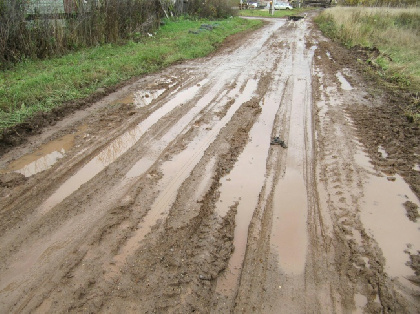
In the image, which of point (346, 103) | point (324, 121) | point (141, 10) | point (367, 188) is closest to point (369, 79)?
point (346, 103)

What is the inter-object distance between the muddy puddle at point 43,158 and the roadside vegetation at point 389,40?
7.42m

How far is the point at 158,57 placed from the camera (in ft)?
37.0

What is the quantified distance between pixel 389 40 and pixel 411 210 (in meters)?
14.3

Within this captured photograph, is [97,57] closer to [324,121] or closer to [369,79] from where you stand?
[324,121]

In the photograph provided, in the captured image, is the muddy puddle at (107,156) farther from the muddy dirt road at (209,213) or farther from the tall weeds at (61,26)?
the tall weeds at (61,26)

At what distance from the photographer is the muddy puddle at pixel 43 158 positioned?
4824mm

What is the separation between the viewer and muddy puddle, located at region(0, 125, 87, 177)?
4824 mm

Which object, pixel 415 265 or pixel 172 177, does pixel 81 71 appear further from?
pixel 415 265

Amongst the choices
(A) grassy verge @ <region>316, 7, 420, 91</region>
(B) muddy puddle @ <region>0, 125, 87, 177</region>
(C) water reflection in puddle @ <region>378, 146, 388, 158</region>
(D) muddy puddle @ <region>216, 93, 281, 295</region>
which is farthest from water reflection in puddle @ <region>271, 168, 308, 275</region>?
(A) grassy verge @ <region>316, 7, 420, 91</region>

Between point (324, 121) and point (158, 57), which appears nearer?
point (324, 121)

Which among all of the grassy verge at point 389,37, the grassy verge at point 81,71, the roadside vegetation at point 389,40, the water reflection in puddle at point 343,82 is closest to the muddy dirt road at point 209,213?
the grassy verge at point 81,71

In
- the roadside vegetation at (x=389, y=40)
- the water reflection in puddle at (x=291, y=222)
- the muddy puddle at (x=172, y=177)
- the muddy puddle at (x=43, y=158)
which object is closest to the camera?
the water reflection in puddle at (x=291, y=222)

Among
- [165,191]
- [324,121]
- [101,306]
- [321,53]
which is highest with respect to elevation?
[321,53]

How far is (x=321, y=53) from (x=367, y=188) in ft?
35.1
